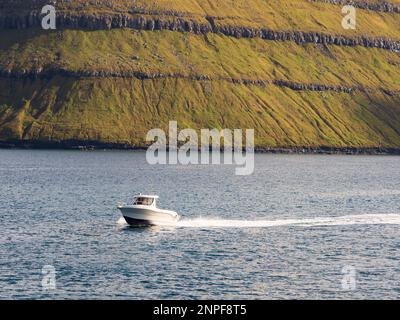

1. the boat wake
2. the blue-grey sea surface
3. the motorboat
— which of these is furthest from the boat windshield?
the boat wake

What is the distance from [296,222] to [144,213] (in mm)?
21537

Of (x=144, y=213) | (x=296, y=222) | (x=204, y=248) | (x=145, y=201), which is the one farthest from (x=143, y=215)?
(x=296, y=222)

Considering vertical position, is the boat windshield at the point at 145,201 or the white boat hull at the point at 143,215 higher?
the boat windshield at the point at 145,201

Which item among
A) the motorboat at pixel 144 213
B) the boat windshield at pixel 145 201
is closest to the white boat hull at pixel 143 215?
the motorboat at pixel 144 213

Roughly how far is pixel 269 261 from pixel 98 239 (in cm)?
2145

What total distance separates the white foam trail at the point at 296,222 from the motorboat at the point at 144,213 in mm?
3519

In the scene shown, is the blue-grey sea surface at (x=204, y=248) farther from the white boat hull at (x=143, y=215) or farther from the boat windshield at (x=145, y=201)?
the boat windshield at (x=145, y=201)

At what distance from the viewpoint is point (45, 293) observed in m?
71.8

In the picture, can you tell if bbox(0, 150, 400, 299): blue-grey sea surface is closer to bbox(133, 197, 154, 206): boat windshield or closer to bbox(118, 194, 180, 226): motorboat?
bbox(118, 194, 180, 226): motorboat

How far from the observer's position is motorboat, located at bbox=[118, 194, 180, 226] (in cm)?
10894

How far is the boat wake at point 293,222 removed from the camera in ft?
375

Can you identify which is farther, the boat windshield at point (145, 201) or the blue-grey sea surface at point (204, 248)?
the boat windshield at point (145, 201)
